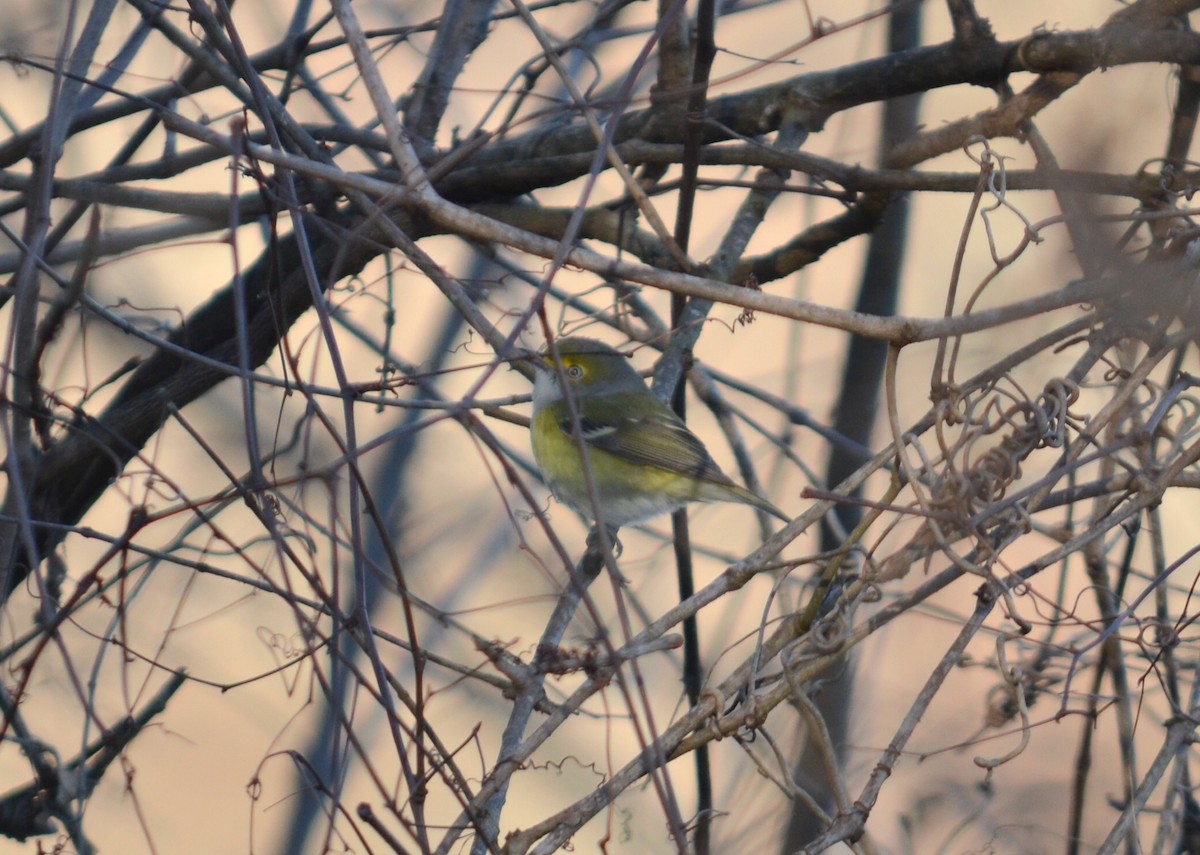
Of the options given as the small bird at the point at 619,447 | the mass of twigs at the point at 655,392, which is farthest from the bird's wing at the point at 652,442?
the mass of twigs at the point at 655,392

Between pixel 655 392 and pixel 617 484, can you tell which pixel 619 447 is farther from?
pixel 655 392

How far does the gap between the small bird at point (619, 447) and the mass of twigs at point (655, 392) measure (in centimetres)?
20

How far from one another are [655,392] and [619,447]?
1088mm

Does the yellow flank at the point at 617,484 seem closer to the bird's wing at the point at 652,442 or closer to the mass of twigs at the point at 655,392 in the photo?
the bird's wing at the point at 652,442

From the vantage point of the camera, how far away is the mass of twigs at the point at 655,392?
1538 mm

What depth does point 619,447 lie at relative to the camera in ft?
13.1

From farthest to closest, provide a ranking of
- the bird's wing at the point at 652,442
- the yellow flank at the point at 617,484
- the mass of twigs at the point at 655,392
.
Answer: the bird's wing at the point at 652,442
the yellow flank at the point at 617,484
the mass of twigs at the point at 655,392

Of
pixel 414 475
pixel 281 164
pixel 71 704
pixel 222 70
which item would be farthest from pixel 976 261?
pixel 71 704

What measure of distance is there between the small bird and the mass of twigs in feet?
0.64

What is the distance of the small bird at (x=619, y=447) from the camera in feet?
11.8

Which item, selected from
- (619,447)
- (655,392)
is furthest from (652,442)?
(655,392)

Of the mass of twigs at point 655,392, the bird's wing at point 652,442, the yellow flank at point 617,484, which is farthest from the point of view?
the bird's wing at point 652,442

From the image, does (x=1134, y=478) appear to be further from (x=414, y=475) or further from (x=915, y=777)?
(x=414, y=475)

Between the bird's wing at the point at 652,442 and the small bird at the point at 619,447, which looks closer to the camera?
the small bird at the point at 619,447
